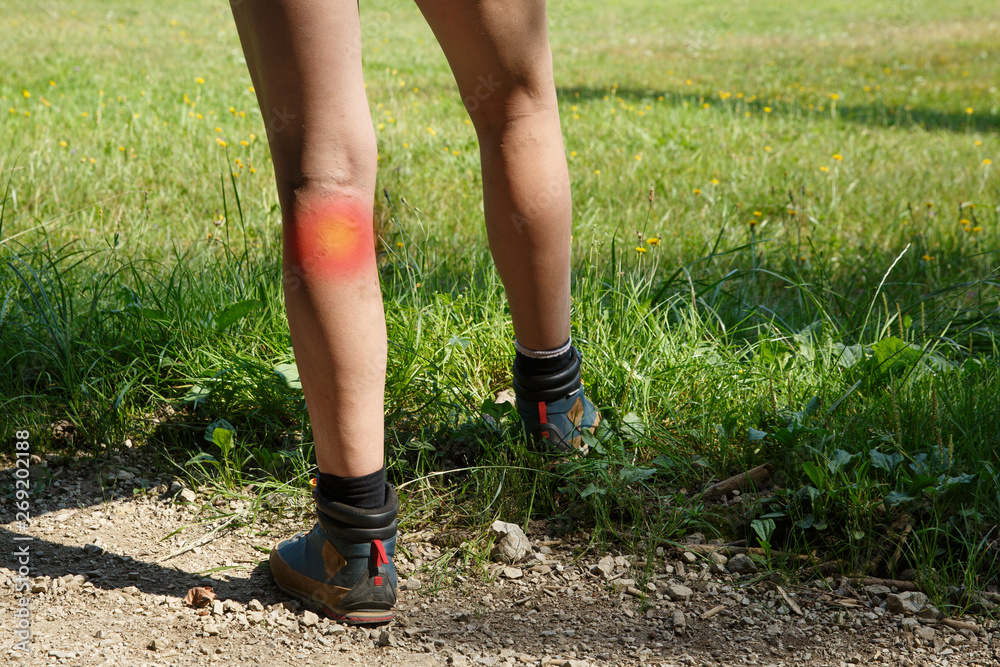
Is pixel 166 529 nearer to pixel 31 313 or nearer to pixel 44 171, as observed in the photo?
pixel 31 313

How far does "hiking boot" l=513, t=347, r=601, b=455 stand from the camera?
1772 mm

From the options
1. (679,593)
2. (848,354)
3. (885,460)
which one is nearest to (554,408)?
(679,593)

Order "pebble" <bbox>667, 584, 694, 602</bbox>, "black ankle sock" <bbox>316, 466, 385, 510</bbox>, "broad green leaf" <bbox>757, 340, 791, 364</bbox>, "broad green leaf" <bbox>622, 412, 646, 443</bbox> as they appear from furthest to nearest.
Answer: "broad green leaf" <bbox>757, 340, 791, 364</bbox>
"broad green leaf" <bbox>622, 412, 646, 443</bbox>
"pebble" <bbox>667, 584, 694, 602</bbox>
"black ankle sock" <bbox>316, 466, 385, 510</bbox>

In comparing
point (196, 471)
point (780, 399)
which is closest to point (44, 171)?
point (196, 471)

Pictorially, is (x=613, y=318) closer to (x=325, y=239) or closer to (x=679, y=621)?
(x=679, y=621)

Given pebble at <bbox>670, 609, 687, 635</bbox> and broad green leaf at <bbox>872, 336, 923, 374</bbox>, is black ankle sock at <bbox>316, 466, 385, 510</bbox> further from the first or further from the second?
broad green leaf at <bbox>872, 336, 923, 374</bbox>

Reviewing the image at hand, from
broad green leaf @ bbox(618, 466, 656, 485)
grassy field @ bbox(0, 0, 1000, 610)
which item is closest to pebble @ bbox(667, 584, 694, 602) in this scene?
grassy field @ bbox(0, 0, 1000, 610)

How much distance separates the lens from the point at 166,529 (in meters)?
1.77

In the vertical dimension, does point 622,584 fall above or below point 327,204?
below

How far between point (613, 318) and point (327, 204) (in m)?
1.11

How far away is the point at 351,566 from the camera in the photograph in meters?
1.44

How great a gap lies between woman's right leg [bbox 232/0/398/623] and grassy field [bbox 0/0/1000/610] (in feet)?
1.04

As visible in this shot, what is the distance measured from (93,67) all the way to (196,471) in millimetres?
6215

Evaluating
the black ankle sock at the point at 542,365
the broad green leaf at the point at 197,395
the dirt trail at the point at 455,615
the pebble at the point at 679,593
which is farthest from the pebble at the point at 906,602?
the broad green leaf at the point at 197,395
